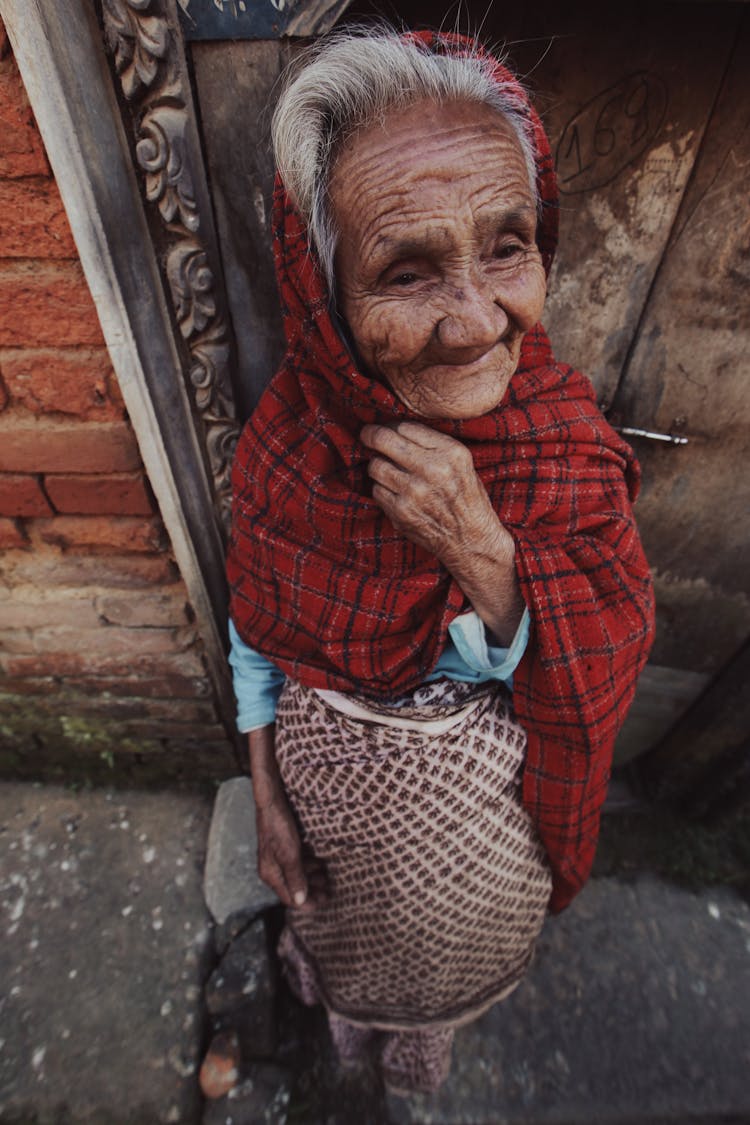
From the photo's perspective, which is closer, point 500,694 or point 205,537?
point 500,694

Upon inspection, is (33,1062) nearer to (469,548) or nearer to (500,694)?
(500,694)

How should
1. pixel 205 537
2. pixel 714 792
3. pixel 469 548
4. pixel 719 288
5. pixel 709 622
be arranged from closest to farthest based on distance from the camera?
pixel 469 548
pixel 719 288
pixel 205 537
pixel 709 622
pixel 714 792

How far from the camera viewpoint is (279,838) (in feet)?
4.34

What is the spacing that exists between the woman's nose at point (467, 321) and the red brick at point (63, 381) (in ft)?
2.34

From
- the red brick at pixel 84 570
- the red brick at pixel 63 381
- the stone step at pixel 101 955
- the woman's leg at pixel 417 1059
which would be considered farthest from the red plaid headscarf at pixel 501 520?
the stone step at pixel 101 955

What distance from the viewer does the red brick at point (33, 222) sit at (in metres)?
0.96

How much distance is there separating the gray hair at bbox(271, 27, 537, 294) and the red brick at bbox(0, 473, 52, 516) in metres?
0.88

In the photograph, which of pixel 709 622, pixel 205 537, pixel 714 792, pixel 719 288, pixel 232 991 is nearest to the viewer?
→ pixel 719 288

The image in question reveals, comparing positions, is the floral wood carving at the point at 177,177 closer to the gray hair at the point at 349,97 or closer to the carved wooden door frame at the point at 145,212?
the carved wooden door frame at the point at 145,212

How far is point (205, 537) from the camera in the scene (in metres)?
1.43

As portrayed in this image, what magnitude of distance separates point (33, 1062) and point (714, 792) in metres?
2.09

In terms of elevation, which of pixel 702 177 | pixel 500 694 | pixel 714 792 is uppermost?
pixel 702 177

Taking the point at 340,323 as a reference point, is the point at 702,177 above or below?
above

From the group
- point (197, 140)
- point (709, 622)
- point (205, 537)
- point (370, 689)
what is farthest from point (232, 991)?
point (197, 140)
